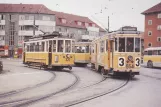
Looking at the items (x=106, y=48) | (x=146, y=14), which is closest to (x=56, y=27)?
(x=146, y=14)

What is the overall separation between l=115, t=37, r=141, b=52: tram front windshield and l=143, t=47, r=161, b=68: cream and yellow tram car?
14.4 meters

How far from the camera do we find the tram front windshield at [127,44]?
18.0 meters

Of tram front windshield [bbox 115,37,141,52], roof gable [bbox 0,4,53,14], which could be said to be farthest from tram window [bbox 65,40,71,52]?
roof gable [bbox 0,4,53,14]

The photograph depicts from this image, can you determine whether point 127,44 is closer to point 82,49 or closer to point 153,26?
point 82,49

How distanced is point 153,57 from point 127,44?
1573 centimetres

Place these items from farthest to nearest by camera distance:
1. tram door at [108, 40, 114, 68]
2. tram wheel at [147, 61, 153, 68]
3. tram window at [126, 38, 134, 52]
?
1. tram wheel at [147, 61, 153, 68]
2. tram door at [108, 40, 114, 68]
3. tram window at [126, 38, 134, 52]

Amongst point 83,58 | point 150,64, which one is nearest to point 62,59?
point 83,58

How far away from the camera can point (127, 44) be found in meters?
18.0

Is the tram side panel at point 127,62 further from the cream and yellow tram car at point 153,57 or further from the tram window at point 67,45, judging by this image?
the cream and yellow tram car at point 153,57

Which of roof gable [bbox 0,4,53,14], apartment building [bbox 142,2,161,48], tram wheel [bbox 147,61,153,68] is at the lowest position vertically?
tram wheel [bbox 147,61,153,68]

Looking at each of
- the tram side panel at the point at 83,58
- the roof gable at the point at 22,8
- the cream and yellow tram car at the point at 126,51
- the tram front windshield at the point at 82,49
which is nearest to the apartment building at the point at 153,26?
the roof gable at the point at 22,8

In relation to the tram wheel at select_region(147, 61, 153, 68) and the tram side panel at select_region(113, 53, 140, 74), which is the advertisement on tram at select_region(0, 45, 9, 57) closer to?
the tram wheel at select_region(147, 61, 153, 68)

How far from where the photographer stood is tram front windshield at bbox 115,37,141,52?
18.0 metres

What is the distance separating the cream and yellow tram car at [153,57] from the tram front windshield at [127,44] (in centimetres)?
1439
